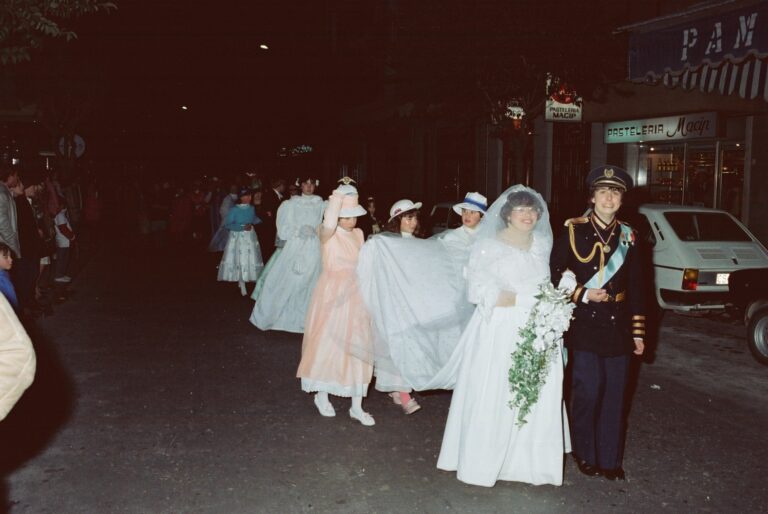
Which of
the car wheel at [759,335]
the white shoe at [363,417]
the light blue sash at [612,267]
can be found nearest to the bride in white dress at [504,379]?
the light blue sash at [612,267]

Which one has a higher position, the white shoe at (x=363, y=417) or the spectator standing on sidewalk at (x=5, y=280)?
the spectator standing on sidewalk at (x=5, y=280)

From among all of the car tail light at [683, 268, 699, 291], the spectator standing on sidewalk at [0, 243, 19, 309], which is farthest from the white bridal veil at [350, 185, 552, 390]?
the car tail light at [683, 268, 699, 291]

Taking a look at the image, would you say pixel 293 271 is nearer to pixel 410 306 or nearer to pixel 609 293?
pixel 410 306

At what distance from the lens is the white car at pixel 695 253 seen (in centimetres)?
991

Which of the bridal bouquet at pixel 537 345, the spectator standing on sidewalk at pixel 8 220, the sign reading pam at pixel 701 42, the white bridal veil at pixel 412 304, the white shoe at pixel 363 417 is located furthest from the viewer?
the sign reading pam at pixel 701 42

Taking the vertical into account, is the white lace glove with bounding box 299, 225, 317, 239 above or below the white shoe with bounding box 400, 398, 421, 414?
above

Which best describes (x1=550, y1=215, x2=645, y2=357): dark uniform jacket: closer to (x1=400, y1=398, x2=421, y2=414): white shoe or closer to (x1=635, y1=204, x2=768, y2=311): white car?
(x1=400, y1=398, x2=421, y2=414): white shoe

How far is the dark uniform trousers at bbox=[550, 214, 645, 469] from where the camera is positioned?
4852mm

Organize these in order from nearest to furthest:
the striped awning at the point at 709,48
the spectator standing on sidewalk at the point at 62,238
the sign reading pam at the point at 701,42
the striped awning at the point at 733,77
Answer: the sign reading pam at the point at 701,42
the striped awning at the point at 709,48
the striped awning at the point at 733,77
the spectator standing on sidewalk at the point at 62,238

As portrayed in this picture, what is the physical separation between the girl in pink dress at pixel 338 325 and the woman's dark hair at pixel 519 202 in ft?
5.73

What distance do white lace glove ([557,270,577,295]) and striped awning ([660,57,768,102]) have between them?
8638mm

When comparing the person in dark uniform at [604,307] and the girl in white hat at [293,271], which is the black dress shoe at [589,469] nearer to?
the person in dark uniform at [604,307]

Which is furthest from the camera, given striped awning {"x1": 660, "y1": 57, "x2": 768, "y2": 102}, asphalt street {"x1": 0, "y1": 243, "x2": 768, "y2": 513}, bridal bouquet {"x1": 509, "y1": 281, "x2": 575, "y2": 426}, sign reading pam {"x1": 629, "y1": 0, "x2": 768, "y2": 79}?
striped awning {"x1": 660, "y1": 57, "x2": 768, "y2": 102}

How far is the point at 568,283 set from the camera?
4.73m
